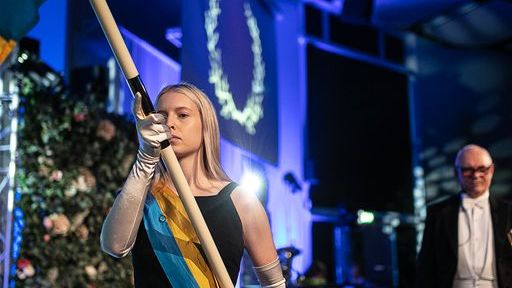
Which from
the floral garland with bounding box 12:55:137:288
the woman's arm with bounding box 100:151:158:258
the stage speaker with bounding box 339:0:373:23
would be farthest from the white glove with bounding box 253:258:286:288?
the stage speaker with bounding box 339:0:373:23

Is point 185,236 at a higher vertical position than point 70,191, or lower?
lower

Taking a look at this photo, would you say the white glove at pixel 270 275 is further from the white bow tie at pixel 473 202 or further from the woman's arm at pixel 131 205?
the white bow tie at pixel 473 202

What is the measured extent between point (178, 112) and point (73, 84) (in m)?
4.63

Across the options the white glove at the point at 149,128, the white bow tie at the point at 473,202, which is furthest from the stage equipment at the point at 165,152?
the white bow tie at the point at 473,202

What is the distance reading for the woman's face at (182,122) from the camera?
5.60 ft

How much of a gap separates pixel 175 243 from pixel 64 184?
11.9 feet

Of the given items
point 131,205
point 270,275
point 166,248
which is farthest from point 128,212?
point 270,275

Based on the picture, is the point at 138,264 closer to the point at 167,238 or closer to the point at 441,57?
the point at 167,238

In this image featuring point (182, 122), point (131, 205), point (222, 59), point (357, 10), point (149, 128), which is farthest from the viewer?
point (357, 10)

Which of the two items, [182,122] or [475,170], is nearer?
[182,122]

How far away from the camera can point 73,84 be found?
6.10 metres

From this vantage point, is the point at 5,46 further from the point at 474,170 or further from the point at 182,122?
the point at 474,170

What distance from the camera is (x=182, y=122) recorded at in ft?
5.64

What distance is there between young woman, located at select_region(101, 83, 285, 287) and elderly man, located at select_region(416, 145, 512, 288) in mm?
1926
